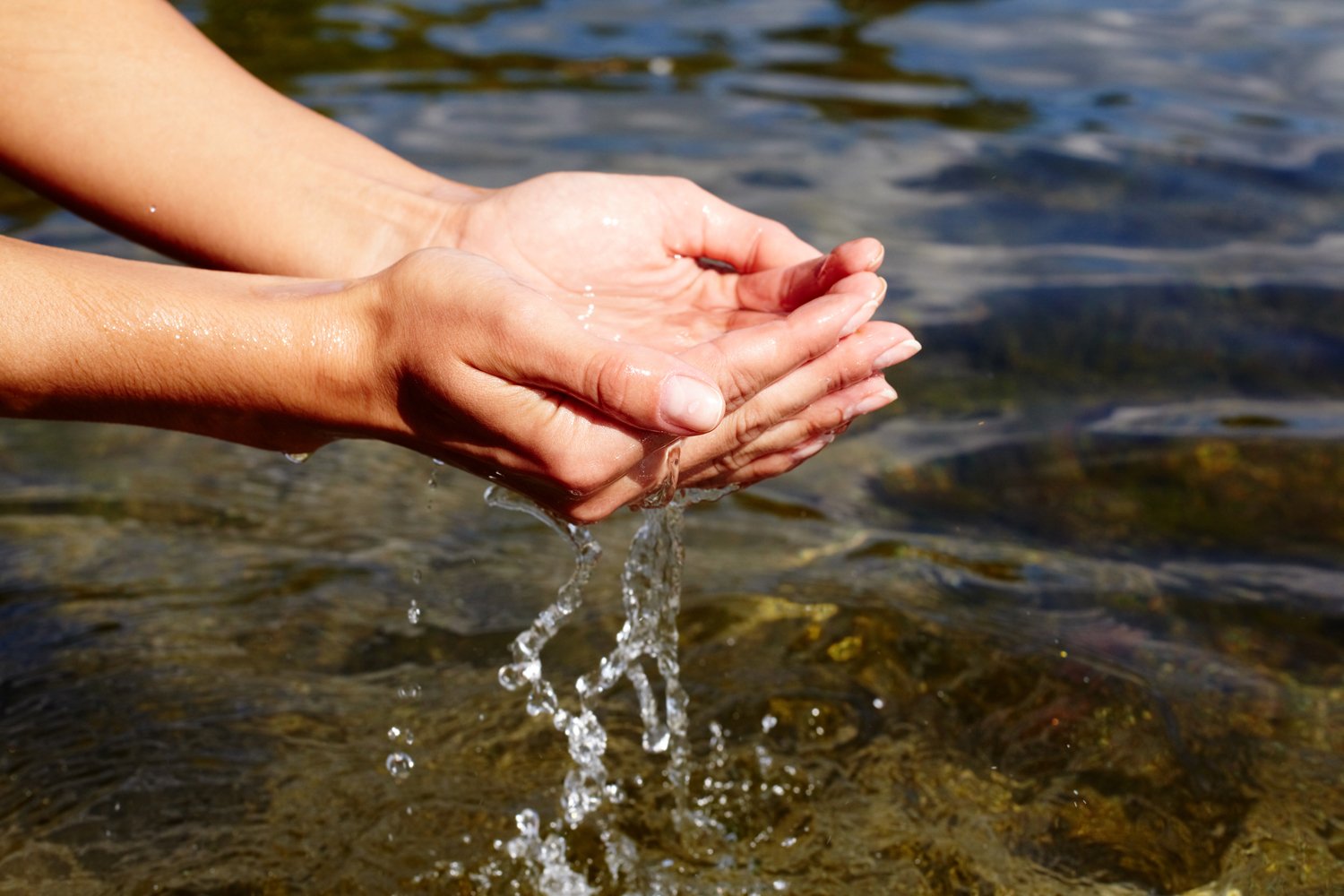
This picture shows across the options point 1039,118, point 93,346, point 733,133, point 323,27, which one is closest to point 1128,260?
point 1039,118

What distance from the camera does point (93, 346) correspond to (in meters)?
2.44

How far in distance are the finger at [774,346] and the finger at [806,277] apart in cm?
22

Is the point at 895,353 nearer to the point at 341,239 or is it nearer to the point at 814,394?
the point at 814,394

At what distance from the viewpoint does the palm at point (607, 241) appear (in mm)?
3086

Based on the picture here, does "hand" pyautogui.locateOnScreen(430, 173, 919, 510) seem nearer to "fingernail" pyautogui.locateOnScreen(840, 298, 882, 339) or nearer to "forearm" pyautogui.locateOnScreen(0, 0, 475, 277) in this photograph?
"forearm" pyautogui.locateOnScreen(0, 0, 475, 277)

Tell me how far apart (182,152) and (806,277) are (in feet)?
4.62

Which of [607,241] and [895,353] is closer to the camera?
[895,353]

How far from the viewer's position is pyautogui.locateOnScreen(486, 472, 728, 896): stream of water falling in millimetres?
2920

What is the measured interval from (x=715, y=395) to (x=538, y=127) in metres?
5.05

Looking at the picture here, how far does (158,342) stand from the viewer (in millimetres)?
2451

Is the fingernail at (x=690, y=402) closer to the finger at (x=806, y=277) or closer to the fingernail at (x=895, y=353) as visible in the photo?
the fingernail at (x=895, y=353)

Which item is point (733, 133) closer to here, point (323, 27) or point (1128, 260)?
point (1128, 260)

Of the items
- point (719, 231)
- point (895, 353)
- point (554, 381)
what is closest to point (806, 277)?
point (719, 231)

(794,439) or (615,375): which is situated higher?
(615,375)
